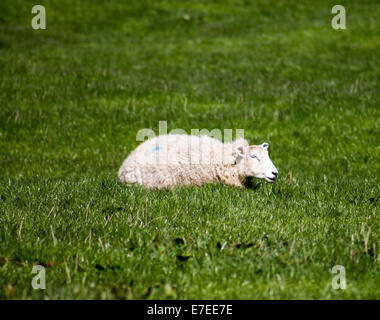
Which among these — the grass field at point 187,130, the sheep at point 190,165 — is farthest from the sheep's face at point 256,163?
the grass field at point 187,130

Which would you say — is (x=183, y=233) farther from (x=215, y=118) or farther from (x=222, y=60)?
(x=222, y=60)

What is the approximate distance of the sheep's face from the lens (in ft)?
22.7

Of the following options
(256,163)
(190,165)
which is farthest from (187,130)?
(256,163)

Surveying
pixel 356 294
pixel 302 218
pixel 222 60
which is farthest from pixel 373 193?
pixel 222 60

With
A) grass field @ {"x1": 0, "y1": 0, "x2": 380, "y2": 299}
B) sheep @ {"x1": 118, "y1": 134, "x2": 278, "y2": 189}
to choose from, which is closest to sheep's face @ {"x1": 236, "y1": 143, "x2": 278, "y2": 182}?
sheep @ {"x1": 118, "y1": 134, "x2": 278, "y2": 189}

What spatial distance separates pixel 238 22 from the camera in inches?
1101

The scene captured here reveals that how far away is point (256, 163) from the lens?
23.1ft

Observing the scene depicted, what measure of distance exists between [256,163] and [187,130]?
510cm

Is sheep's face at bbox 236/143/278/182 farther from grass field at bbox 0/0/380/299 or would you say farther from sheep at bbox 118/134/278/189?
grass field at bbox 0/0/380/299

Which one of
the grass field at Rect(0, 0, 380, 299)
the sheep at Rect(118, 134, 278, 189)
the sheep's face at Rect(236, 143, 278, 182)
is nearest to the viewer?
the grass field at Rect(0, 0, 380, 299)

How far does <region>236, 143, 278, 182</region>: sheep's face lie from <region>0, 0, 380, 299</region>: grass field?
0.28m

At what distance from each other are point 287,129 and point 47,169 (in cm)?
639

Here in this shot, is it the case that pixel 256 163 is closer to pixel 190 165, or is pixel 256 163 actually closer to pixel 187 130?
pixel 190 165

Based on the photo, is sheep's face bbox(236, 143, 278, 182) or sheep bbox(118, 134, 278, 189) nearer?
sheep's face bbox(236, 143, 278, 182)
